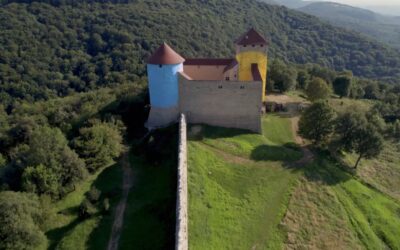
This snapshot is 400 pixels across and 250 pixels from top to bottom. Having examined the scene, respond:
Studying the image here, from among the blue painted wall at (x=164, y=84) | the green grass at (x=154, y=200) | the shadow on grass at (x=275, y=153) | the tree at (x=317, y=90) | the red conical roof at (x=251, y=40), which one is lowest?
the green grass at (x=154, y=200)

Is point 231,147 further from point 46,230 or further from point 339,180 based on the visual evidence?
point 46,230

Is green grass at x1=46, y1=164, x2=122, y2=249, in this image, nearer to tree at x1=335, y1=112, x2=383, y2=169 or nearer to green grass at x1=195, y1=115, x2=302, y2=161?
green grass at x1=195, y1=115, x2=302, y2=161

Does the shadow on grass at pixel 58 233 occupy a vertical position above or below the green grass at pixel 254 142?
below

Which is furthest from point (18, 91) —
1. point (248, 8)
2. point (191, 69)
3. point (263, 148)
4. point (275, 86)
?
point (248, 8)

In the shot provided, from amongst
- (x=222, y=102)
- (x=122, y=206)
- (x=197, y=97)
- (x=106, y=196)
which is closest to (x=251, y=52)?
(x=222, y=102)

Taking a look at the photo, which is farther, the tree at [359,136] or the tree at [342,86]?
the tree at [342,86]

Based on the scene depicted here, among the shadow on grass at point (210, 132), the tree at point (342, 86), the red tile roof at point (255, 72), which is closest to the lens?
the shadow on grass at point (210, 132)

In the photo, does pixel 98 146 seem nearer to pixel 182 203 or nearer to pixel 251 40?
pixel 182 203

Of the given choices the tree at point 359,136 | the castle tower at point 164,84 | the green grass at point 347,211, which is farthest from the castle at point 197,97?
the green grass at point 347,211

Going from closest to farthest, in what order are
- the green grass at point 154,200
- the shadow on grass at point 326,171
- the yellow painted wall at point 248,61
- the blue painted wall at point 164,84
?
the green grass at point 154,200, the shadow on grass at point 326,171, the blue painted wall at point 164,84, the yellow painted wall at point 248,61

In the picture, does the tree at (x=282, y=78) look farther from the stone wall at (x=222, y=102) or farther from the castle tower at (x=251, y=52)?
the stone wall at (x=222, y=102)
